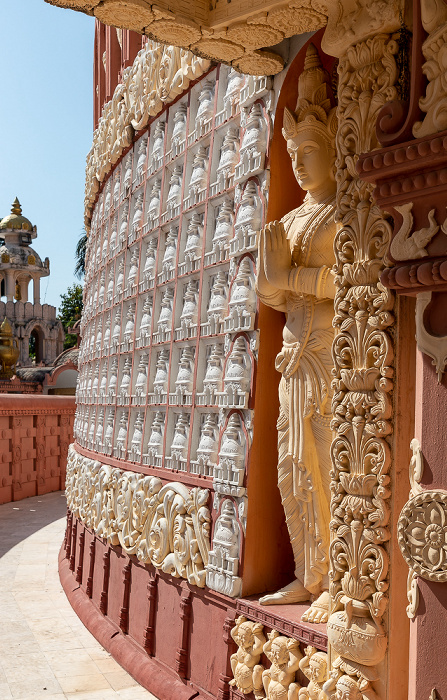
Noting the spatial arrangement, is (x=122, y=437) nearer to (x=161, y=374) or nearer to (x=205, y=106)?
(x=161, y=374)

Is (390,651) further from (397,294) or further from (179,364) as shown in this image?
(179,364)

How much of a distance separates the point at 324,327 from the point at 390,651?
1.90m

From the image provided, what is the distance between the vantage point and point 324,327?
15.1 ft

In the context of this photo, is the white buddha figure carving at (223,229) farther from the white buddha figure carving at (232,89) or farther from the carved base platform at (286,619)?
the carved base platform at (286,619)

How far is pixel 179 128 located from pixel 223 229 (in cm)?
156

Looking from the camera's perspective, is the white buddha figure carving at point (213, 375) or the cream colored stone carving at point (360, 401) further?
the white buddha figure carving at point (213, 375)

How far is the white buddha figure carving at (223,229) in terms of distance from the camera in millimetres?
5777

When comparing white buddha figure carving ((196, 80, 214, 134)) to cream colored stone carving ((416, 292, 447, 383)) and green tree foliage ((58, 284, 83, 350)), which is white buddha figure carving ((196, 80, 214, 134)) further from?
green tree foliage ((58, 284, 83, 350))

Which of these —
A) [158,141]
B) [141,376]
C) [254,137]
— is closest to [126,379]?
[141,376]

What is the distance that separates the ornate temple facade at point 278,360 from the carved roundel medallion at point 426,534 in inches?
0.4

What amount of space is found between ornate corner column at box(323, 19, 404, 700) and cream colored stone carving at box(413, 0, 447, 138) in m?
0.40

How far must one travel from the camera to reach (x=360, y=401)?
365 centimetres

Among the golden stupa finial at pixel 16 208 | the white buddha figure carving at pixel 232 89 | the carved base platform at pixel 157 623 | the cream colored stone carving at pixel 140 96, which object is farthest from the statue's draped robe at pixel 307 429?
the golden stupa finial at pixel 16 208

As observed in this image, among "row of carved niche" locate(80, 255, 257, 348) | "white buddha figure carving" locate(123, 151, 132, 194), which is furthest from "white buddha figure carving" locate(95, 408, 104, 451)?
"white buddha figure carving" locate(123, 151, 132, 194)
